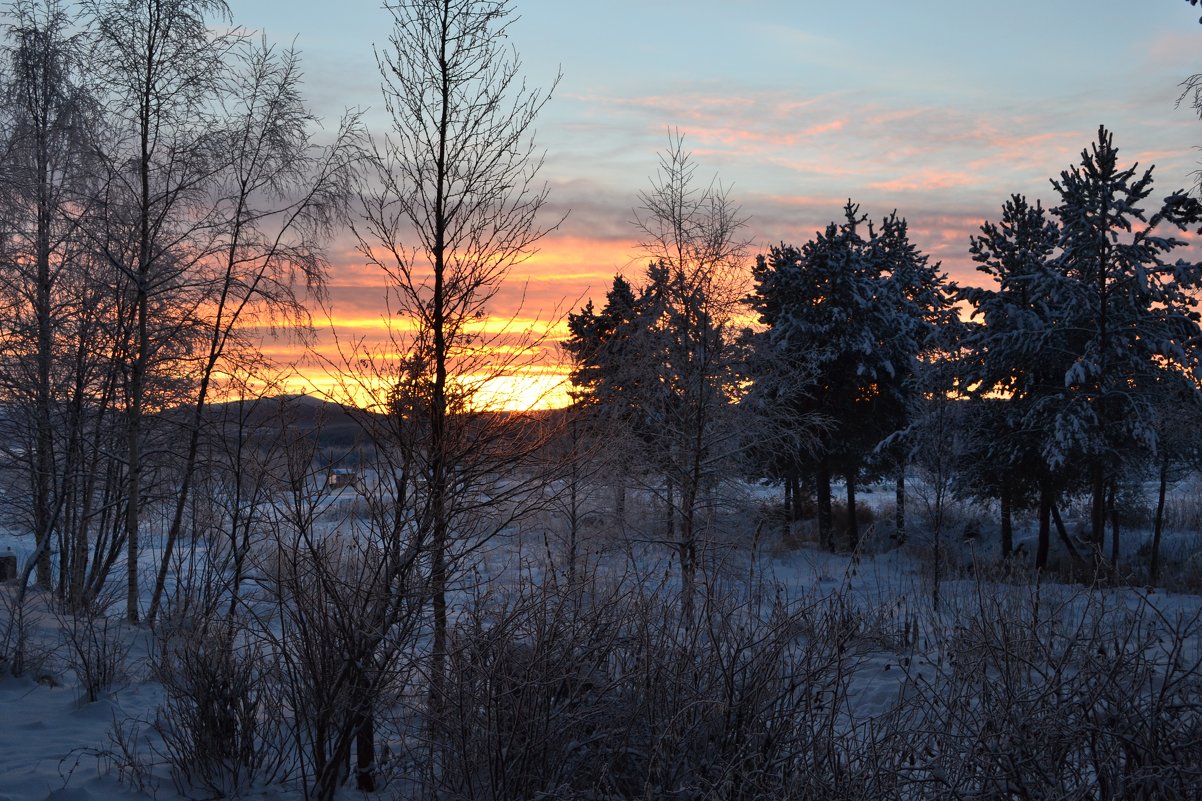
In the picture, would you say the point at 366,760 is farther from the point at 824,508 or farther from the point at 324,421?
the point at 824,508

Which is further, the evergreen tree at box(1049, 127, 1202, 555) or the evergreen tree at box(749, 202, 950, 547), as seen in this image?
the evergreen tree at box(749, 202, 950, 547)

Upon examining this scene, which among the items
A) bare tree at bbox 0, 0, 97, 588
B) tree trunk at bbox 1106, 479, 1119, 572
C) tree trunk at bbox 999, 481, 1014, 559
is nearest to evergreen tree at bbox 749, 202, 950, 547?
tree trunk at bbox 999, 481, 1014, 559

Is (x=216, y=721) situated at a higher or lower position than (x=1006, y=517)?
higher

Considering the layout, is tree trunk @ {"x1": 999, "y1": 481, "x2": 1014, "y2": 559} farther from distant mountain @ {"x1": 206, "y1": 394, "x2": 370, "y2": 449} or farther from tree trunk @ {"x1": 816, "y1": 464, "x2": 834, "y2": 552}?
distant mountain @ {"x1": 206, "y1": 394, "x2": 370, "y2": 449}

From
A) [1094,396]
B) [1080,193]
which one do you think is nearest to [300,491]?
[1094,396]

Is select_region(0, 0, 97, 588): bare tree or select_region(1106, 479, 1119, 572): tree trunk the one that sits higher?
select_region(0, 0, 97, 588): bare tree

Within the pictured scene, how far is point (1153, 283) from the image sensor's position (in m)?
22.7

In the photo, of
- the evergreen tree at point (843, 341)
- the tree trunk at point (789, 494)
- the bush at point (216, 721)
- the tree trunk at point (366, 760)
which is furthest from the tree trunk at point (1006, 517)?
the bush at point (216, 721)

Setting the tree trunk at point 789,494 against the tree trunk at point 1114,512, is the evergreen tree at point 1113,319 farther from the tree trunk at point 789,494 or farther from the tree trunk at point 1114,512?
the tree trunk at point 789,494

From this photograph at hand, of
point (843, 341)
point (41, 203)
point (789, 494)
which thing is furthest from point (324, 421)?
point (789, 494)

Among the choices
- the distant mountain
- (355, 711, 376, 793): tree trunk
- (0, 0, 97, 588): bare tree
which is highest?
(0, 0, 97, 588): bare tree

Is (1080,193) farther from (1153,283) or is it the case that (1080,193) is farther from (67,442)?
(67,442)

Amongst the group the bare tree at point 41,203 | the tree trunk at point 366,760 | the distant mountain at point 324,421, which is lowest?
the tree trunk at point 366,760

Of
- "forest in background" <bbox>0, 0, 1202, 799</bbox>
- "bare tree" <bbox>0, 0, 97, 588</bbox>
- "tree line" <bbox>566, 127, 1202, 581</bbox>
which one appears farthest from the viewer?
"tree line" <bbox>566, 127, 1202, 581</bbox>
